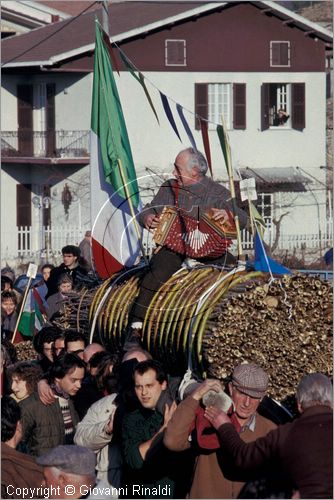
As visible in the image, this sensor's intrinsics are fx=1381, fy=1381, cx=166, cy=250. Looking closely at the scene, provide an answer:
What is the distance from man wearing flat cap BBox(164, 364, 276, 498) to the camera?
7195 mm

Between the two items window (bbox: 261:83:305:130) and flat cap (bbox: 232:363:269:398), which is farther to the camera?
window (bbox: 261:83:305:130)

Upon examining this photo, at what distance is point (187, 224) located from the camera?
1050 centimetres

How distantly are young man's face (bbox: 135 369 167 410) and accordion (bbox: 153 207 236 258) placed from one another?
2704 millimetres

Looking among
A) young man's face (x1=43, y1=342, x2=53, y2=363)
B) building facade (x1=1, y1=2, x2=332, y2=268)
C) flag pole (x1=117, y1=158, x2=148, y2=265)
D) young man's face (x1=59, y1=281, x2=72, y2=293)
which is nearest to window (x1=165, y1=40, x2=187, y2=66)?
building facade (x1=1, y1=2, x2=332, y2=268)

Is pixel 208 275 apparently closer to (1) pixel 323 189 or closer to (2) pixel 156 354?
(2) pixel 156 354

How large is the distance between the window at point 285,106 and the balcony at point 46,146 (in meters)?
5.39

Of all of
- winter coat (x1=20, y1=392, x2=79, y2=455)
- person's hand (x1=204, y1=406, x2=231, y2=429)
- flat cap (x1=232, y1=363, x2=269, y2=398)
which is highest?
flat cap (x1=232, y1=363, x2=269, y2=398)

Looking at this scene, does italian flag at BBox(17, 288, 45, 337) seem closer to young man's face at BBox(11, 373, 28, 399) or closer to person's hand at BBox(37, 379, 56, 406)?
young man's face at BBox(11, 373, 28, 399)

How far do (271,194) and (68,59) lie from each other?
6.51m

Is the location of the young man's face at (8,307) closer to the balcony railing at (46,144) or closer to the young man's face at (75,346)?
the young man's face at (75,346)

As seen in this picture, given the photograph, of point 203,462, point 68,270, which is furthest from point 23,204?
point 203,462

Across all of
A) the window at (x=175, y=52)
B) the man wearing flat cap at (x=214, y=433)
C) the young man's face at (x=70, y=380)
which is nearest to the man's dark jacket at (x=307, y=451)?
the man wearing flat cap at (x=214, y=433)

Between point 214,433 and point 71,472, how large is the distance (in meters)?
1.01

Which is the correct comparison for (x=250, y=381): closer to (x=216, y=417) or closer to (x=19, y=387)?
(x=216, y=417)
